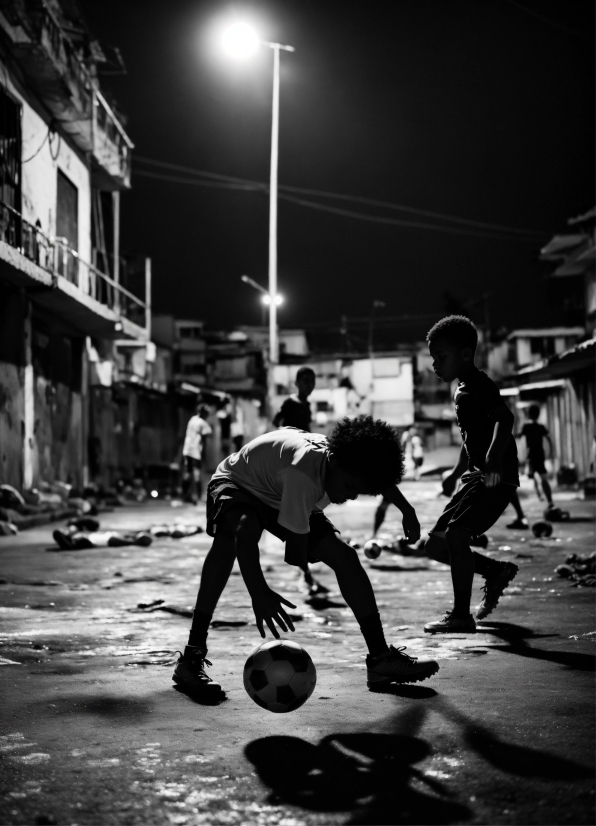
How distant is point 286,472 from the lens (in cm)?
380

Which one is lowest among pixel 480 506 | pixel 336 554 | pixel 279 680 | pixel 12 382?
pixel 279 680

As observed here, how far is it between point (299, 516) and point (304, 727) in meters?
0.79

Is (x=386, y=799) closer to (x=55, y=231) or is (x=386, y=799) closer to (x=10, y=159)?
(x=10, y=159)

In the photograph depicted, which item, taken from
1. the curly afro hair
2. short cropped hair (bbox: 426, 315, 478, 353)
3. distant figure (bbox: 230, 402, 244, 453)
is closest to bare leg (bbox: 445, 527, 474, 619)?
short cropped hair (bbox: 426, 315, 478, 353)

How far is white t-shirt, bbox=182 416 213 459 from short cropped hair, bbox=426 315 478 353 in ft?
46.9

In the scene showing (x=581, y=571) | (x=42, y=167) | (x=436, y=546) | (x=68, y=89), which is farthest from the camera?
(x=42, y=167)

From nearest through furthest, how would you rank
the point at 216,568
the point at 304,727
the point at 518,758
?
the point at 518,758 < the point at 304,727 < the point at 216,568

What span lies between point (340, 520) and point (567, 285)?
125 ft

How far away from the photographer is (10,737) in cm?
341

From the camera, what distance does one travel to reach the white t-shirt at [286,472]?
3723 mm

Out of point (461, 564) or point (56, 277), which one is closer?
point (461, 564)

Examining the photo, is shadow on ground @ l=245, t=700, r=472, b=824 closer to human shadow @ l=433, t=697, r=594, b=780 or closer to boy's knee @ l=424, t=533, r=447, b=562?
human shadow @ l=433, t=697, r=594, b=780

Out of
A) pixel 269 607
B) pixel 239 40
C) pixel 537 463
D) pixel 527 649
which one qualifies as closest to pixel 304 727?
pixel 269 607

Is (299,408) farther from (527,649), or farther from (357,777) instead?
(357,777)
